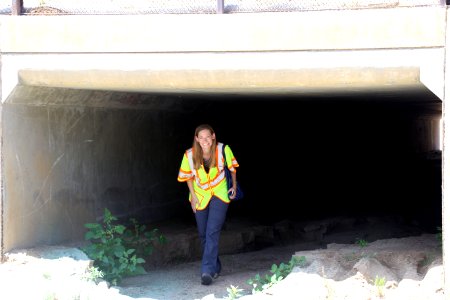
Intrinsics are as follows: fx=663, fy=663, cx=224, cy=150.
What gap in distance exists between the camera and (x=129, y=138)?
844cm

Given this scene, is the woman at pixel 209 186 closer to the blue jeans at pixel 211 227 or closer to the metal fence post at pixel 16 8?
the blue jeans at pixel 211 227

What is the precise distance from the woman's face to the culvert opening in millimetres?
1582

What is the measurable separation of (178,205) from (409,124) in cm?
1079

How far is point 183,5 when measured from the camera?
6.06 m

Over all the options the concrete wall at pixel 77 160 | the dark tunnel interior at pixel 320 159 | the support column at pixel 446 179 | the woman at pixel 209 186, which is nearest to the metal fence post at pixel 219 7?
the woman at pixel 209 186

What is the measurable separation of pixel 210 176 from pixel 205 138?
0.42 meters

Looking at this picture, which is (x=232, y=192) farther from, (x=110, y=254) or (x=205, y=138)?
(x=110, y=254)

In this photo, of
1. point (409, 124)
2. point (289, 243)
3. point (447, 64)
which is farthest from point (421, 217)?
point (409, 124)

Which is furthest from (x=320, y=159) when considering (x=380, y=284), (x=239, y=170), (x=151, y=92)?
(x=380, y=284)

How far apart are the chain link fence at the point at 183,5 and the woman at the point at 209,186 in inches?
45.3

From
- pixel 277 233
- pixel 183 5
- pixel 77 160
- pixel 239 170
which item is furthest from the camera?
pixel 239 170

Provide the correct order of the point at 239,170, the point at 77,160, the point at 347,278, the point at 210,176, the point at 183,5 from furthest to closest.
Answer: the point at 239,170 → the point at 77,160 → the point at 210,176 → the point at 183,5 → the point at 347,278

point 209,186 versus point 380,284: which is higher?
point 209,186

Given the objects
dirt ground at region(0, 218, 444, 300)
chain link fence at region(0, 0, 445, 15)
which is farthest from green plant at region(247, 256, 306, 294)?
chain link fence at region(0, 0, 445, 15)
